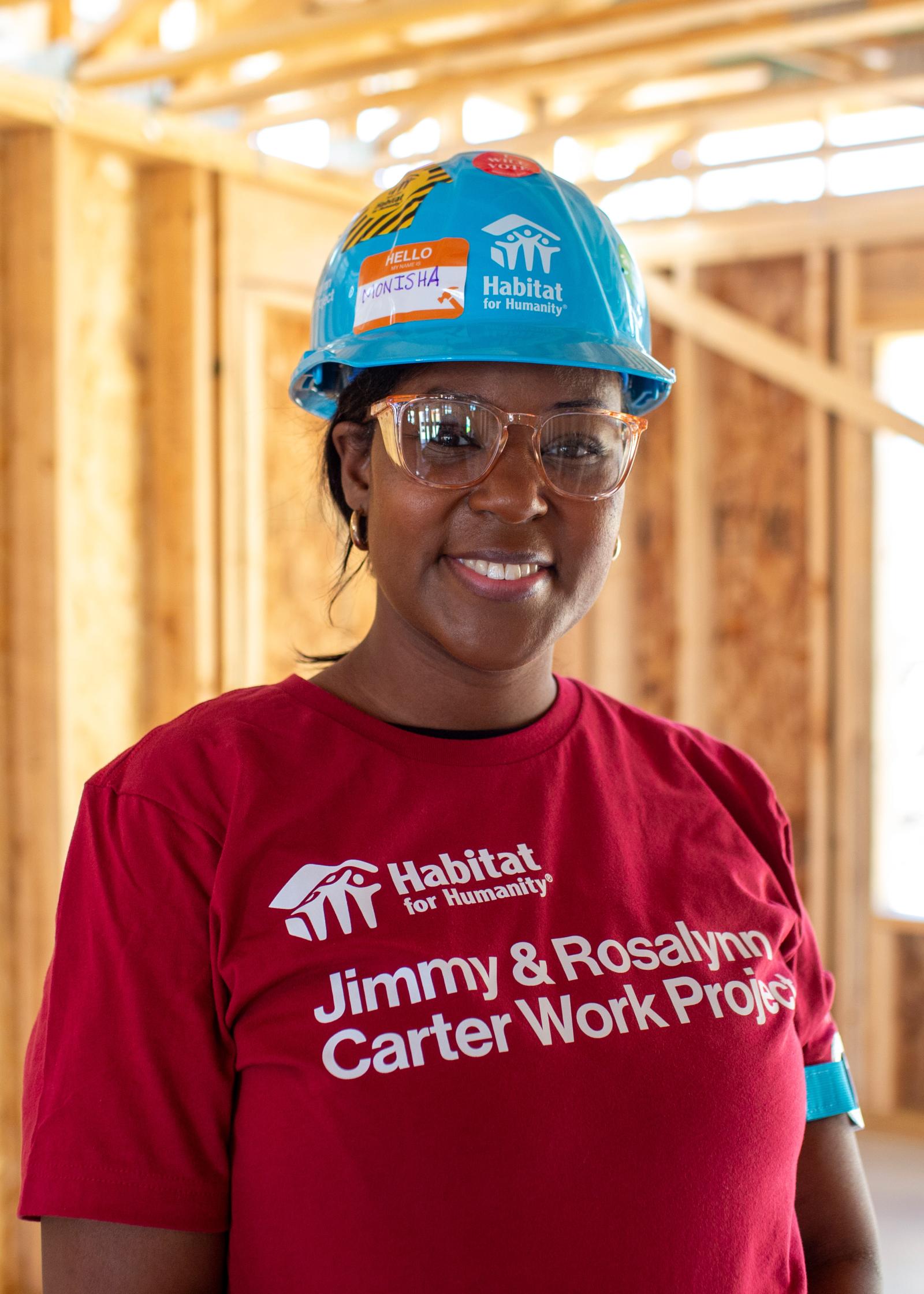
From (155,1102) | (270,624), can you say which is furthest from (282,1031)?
(270,624)

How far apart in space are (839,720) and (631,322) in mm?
4261

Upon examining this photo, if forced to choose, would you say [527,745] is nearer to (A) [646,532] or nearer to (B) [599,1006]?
(B) [599,1006]

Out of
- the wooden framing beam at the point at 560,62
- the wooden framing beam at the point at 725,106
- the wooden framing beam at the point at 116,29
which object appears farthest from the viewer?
the wooden framing beam at the point at 725,106

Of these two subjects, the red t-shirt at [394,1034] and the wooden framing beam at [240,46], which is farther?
the wooden framing beam at [240,46]

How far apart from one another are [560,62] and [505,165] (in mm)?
2743

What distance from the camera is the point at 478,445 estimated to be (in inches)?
50.1

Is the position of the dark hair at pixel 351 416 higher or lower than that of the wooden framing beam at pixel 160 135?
lower

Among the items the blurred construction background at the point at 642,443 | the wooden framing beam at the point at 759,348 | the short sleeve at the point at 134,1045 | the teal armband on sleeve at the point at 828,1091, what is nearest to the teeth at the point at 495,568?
the short sleeve at the point at 134,1045

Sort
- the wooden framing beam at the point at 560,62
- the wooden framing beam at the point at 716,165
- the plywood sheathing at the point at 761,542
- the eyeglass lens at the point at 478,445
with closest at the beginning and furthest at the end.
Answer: the eyeglass lens at the point at 478,445 < the wooden framing beam at the point at 560,62 < the wooden framing beam at the point at 716,165 < the plywood sheathing at the point at 761,542

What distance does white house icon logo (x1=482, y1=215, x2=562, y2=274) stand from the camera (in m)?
1.32

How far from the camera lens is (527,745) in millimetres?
1357

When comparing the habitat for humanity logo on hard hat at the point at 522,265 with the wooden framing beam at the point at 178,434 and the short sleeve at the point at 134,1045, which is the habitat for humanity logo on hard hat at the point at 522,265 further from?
the wooden framing beam at the point at 178,434

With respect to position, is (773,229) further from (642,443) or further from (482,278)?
(482,278)

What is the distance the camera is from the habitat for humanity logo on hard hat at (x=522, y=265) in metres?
1.30
